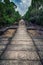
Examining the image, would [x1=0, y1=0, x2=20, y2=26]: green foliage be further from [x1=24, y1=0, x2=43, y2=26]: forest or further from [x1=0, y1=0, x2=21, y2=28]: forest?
[x1=24, y1=0, x2=43, y2=26]: forest

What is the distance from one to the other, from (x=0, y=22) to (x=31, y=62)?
16.8 metres

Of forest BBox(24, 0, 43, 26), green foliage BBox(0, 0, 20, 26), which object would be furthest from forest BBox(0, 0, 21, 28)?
forest BBox(24, 0, 43, 26)

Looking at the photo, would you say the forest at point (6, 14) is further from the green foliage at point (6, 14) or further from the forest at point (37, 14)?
the forest at point (37, 14)

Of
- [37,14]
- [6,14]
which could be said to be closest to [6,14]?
[6,14]

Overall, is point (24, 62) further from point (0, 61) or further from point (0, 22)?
point (0, 22)

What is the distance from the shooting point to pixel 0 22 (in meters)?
22.1

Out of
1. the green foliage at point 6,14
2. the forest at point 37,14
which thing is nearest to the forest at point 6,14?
the green foliage at point 6,14

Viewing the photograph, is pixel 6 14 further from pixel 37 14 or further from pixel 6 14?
pixel 37 14

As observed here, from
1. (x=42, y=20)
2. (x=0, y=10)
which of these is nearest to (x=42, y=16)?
(x=42, y=20)

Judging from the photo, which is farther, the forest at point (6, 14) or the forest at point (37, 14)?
the forest at point (37, 14)

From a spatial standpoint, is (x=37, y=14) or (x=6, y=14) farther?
(x=37, y=14)

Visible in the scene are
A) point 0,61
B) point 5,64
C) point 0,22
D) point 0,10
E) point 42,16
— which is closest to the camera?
point 5,64

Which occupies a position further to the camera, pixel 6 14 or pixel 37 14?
pixel 37 14

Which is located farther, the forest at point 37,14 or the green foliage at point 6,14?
the forest at point 37,14
